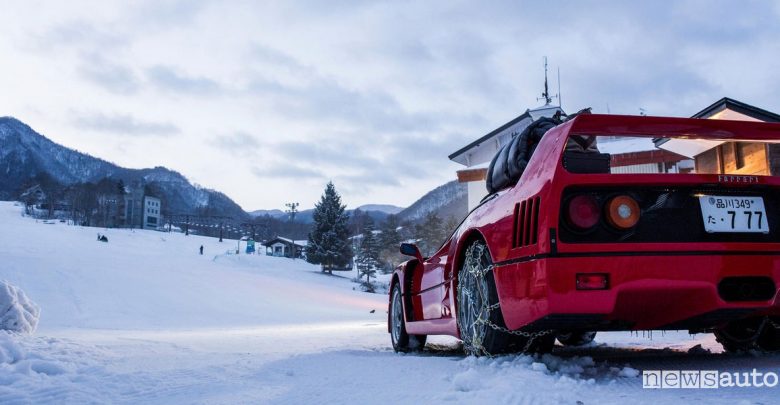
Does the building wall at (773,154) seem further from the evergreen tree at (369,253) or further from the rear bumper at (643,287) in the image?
the evergreen tree at (369,253)

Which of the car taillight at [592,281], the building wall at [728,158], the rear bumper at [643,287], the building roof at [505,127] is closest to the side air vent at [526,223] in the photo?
the rear bumper at [643,287]

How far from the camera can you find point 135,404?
3184mm

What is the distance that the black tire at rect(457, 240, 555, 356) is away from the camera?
12.5 ft

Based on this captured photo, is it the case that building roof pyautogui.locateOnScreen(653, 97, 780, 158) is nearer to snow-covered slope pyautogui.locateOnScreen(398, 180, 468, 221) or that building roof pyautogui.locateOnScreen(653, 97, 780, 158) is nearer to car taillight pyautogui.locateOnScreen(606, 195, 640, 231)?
car taillight pyautogui.locateOnScreen(606, 195, 640, 231)

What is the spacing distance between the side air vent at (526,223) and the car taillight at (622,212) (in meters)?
0.37

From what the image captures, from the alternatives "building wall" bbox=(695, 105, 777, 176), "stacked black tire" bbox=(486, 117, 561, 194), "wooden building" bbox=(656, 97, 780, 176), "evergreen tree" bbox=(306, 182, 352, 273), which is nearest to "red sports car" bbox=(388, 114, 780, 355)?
"stacked black tire" bbox=(486, 117, 561, 194)

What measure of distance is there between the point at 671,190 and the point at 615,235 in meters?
0.41

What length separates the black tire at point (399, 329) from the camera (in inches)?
237

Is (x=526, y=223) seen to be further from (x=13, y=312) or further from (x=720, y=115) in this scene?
(x=720, y=115)

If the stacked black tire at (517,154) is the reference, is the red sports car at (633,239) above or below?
below

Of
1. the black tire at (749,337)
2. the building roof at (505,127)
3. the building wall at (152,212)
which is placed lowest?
the black tire at (749,337)

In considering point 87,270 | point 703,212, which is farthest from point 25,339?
point 87,270

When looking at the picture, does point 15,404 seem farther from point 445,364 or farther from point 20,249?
point 20,249

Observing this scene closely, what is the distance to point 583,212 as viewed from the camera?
10.2 feet
